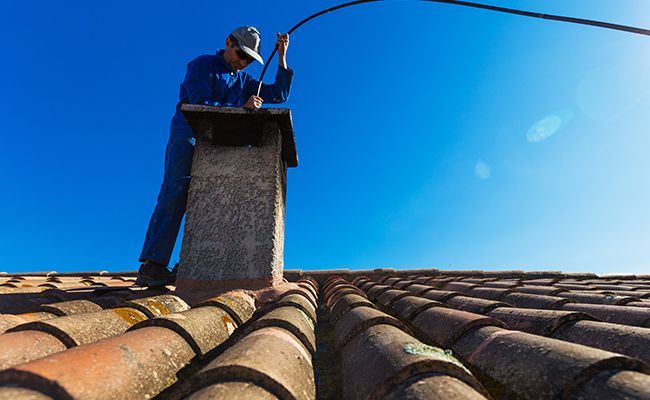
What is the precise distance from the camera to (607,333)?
5.10 feet

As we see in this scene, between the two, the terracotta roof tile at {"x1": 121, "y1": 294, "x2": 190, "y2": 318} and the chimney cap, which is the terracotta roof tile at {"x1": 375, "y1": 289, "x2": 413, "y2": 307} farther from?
the chimney cap

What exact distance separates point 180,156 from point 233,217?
887mm

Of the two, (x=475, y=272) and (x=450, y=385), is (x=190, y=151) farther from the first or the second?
(x=475, y=272)

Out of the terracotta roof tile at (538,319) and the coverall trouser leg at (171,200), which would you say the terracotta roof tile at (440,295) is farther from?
the coverall trouser leg at (171,200)

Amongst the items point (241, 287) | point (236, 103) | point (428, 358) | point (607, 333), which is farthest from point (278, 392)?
point (236, 103)

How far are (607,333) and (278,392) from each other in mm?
1418

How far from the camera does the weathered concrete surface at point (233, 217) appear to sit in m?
3.04

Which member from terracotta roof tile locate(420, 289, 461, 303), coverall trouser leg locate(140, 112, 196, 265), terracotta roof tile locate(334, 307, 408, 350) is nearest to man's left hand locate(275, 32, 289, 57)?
coverall trouser leg locate(140, 112, 196, 265)

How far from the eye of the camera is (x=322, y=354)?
197 cm

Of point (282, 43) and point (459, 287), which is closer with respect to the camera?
point (459, 287)

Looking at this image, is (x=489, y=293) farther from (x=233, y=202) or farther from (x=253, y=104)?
(x=253, y=104)

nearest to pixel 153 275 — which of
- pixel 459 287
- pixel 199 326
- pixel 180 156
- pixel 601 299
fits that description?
pixel 180 156

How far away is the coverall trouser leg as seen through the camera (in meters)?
3.40

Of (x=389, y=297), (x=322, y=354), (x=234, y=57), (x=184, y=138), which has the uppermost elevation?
(x=234, y=57)
